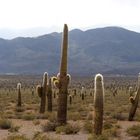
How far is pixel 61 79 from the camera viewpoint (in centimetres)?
2175

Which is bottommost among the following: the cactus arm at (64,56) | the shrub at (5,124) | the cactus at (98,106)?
the shrub at (5,124)

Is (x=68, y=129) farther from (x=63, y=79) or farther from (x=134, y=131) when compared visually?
(x=134, y=131)

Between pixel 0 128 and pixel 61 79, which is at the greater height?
pixel 61 79

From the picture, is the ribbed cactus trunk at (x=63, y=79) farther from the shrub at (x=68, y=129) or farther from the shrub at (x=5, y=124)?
the shrub at (x=5, y=124)

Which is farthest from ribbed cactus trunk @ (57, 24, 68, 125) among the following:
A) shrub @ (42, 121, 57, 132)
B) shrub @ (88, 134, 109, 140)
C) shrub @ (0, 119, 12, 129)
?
shrub @ (88, 134, 109, 140)

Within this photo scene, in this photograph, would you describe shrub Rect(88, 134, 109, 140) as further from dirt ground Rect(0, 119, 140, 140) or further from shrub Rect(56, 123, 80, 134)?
shrub Rect(56, 123, 80, 134)

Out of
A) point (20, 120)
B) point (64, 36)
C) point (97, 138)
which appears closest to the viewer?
point (97, 138)

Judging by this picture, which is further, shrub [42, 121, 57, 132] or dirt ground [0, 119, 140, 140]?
shrub [42, 121, 57, 132]

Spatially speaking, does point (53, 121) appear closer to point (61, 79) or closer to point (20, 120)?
point (61, 79)

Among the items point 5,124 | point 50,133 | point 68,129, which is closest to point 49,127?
point 50,133

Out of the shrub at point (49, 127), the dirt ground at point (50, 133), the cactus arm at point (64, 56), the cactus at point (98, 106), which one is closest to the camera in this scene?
the cactus at point (98, 106)

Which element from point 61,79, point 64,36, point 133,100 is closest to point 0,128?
point 61,79

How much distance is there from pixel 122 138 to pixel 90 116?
28.3ft

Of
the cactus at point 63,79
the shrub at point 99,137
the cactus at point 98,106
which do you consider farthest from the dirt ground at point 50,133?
the cactus at point 63,79
